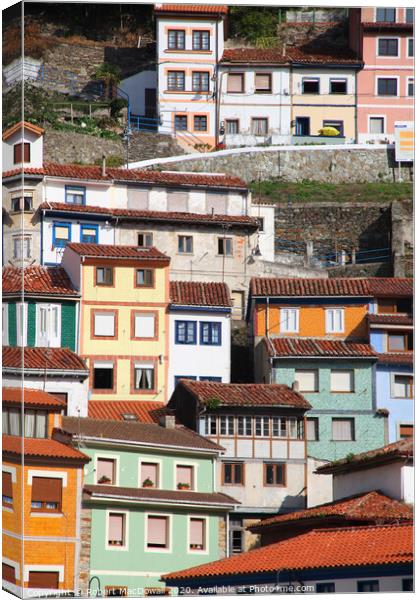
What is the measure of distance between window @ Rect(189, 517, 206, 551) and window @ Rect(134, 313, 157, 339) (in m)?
9.76

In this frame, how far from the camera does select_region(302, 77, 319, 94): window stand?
206 ft

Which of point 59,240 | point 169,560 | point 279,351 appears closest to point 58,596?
point 169,560

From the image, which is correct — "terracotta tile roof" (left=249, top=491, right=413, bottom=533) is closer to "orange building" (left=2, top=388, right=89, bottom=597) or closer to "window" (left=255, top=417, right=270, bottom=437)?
"orange building" (left=2, top=388, right=89, bottom=597)

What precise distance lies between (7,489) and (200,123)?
2827 cm

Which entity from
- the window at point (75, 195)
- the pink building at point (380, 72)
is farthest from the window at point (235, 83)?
the window at point (75, 195)

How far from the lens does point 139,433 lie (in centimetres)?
4169

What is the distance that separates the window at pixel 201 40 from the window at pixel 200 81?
0.86 metres

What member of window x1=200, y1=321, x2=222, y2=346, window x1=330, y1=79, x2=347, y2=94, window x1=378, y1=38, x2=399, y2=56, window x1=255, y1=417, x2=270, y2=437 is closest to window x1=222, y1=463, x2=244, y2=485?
window x1=255, y1=417, x2=270, y2=437

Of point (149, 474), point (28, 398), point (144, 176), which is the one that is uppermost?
point (144, 176)

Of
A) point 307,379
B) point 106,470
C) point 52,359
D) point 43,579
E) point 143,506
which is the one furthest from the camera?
point 307,379

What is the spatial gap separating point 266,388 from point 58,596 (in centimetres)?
1312

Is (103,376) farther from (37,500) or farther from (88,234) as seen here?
(37,500)

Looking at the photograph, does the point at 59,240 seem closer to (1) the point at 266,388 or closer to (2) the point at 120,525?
(1) the point at 266,388

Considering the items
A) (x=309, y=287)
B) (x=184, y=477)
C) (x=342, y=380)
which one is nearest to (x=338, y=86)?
(x=309, y=287)
